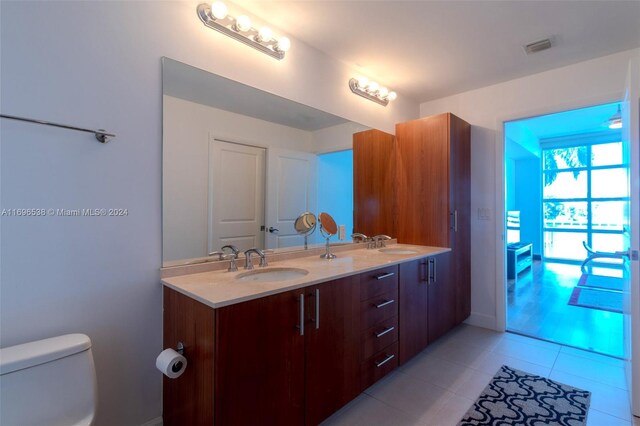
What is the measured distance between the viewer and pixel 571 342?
261 centimetres

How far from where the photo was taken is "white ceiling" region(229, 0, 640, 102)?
1.80 m

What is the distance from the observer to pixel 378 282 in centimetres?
185

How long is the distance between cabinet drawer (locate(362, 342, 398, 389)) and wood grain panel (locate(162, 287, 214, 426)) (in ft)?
3.01

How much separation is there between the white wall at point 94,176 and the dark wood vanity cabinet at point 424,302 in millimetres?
1532

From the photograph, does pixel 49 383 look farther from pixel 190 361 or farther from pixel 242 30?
pixel 242 30

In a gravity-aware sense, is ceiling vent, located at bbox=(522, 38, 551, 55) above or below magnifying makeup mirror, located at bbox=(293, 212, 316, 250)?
above

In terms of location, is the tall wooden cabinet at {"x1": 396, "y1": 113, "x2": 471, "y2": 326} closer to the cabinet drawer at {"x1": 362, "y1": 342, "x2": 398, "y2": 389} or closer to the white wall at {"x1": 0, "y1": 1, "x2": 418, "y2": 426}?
the cabinet drawer at {"x1": 362, "y1": 342, "x2": 398, "y2": 389}

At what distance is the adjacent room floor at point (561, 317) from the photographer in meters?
2.64

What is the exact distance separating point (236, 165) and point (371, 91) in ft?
5.06

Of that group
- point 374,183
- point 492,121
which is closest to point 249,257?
point 374,183

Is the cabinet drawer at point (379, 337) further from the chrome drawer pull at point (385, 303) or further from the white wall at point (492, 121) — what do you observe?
the white wall at point (492, 121)

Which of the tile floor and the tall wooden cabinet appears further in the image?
the tall wooden cabinet

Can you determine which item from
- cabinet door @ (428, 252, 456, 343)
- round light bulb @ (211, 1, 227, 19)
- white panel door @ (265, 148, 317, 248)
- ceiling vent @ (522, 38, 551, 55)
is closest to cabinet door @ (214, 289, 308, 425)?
white panel door @ (265, 148, 317, 248)

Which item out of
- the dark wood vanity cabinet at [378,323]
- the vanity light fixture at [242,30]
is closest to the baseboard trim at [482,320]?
the dark wood vanity cabinet at [378,323]
